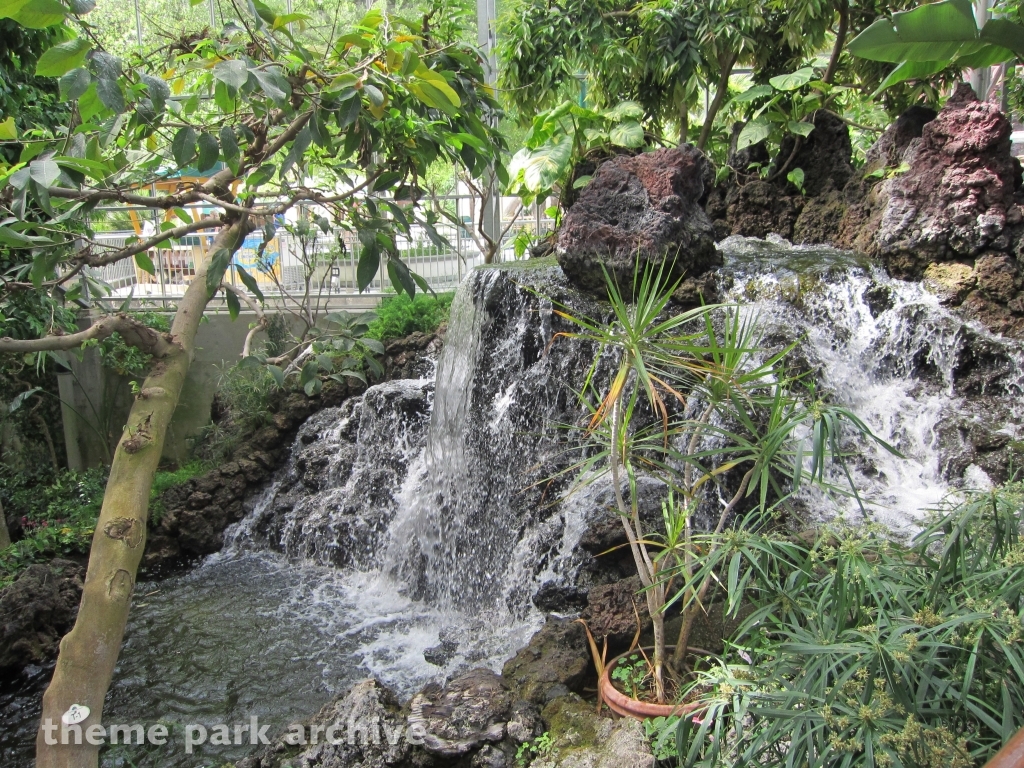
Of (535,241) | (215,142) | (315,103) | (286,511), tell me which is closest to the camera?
(215,142)

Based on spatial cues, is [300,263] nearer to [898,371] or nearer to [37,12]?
[898,371]

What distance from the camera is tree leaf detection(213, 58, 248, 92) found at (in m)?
1.77

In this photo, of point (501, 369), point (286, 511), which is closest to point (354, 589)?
point (286, 511)

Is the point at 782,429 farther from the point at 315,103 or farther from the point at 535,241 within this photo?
the point at 535,241

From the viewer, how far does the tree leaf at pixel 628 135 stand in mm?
7887

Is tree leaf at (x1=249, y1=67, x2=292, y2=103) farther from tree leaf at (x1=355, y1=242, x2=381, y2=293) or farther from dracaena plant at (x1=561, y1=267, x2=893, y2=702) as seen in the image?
dracaena plant at (x1=561, y1=267, x2=893, y2=702)

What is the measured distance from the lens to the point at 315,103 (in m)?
2.29

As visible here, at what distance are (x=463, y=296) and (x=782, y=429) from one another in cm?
447

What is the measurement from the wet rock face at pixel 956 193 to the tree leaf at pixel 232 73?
19.2 ft

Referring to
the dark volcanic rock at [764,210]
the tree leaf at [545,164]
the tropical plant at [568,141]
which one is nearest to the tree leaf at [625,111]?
the tropical plant at [568,141]

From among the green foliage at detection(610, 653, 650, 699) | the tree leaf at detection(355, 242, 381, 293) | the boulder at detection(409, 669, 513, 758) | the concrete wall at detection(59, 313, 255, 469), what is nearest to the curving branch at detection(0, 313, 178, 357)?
the tree leaf at detection(355, 242, 381, 293)

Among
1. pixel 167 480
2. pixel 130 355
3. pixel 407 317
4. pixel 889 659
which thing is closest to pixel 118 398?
pixel 130 355

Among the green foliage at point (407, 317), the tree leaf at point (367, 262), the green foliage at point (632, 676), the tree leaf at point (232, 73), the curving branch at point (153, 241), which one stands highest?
the tree leaf at point (232, 73)

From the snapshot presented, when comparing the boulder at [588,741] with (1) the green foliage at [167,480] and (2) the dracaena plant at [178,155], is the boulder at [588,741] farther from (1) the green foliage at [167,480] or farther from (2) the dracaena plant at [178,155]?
(1) the green foliage at [167,480]
